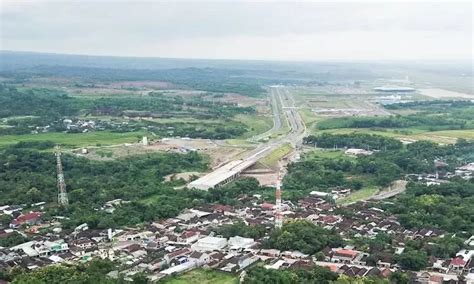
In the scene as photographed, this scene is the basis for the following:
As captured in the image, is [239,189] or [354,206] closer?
[354,206]

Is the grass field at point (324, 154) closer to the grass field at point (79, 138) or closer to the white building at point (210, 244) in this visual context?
the grass field at point (79, 138)

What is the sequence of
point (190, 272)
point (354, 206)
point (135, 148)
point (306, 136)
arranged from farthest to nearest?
point (306, 136) → point (135, 148) → point (354, 206) → point (190, 272)

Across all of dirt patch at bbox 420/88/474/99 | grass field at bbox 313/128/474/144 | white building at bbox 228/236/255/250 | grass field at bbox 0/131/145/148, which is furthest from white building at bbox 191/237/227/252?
dirt patch at bbox 420/88/474/99

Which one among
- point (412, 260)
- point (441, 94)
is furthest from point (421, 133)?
point (441, 94)

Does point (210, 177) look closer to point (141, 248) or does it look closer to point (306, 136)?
point (141, 248)

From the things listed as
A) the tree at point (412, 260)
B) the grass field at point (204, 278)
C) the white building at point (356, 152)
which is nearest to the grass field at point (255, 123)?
the white building at point (356, 152)

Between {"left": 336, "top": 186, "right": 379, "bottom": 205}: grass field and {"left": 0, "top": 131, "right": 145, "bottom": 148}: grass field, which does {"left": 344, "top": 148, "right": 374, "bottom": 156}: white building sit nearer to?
{"left": 336, "top": 186, "right": 379, "bottom": 205}: grass field

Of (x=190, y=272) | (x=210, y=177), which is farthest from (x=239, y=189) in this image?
(x=190, y=272)
